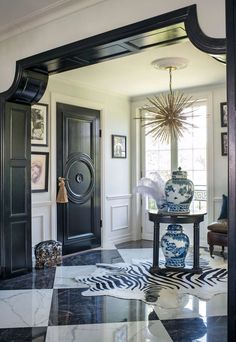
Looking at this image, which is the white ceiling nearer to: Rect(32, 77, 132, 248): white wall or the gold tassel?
Rect(32, 77, 132, 248): white wall

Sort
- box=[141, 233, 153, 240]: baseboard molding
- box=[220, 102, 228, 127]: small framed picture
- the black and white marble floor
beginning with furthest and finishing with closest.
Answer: box=[141, 233, 153, 240]: baseboard molding, box=[220, 102, 228, 127]: small framed picture, the black and white marble floor

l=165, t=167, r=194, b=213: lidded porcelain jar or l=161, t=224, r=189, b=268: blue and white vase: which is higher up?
l=165, t=167, r=194, b=213: lidded porcelain jar

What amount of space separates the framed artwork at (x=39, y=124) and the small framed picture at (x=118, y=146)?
1.37 meters

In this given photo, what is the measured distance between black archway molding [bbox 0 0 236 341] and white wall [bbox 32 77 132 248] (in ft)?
2.65

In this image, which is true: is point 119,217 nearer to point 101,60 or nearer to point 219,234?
point 219,234

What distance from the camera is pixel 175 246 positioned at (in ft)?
13.9

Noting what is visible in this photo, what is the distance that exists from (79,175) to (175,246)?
189 cm

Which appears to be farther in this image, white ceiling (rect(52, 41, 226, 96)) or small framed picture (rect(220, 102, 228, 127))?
small framed picture (rect(220, 102, 228, 127))

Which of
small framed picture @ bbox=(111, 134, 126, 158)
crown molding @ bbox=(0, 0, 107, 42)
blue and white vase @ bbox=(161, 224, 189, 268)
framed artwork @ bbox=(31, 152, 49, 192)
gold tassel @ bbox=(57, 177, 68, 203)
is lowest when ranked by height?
blue and white vase @ bbox=(161, 224, 189, 268)

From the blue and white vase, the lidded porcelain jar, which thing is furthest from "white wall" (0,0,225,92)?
the blue and white vase

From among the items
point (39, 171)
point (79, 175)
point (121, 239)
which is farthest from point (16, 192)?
point (121, 239)

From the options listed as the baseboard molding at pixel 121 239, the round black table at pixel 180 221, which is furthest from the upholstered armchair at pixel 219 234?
the baseboard molding at pixel 121 239

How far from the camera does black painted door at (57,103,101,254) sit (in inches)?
204

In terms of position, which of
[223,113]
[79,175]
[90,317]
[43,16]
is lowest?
[90,317]
